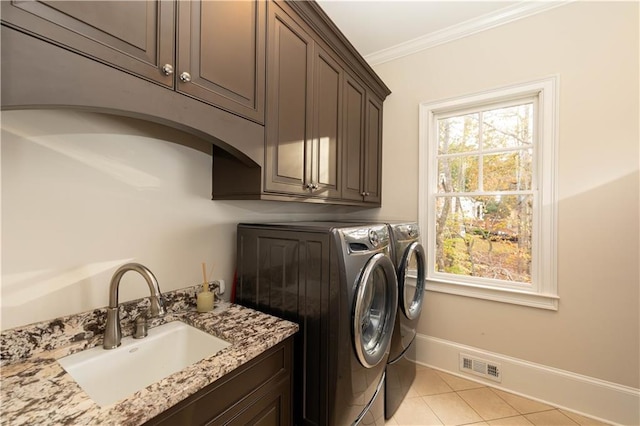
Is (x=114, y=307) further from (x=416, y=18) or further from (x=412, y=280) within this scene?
(x=416, y=18)

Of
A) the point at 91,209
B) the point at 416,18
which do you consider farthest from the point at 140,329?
the point at 416,18

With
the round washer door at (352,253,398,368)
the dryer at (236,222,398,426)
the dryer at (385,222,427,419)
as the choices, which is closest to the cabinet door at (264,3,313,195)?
the dryer at (236,222,398,426)

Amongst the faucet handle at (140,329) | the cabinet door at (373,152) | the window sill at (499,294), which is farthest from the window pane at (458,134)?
the faucet handle at (140,329)

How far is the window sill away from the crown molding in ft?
6.62

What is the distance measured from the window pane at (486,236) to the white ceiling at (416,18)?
4.40 feet

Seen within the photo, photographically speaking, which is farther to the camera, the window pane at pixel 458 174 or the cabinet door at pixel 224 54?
the window pane at pixel 458 174

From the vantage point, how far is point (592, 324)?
70.7 inches

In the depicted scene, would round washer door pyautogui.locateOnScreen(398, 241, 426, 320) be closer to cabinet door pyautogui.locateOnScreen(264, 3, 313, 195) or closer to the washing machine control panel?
the washing machine control panel

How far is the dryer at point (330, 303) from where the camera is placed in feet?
4.02

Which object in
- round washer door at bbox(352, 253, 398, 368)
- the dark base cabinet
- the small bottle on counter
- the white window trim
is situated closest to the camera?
the dark base cabinet

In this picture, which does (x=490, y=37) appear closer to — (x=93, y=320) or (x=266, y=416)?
(x=266, y=416)

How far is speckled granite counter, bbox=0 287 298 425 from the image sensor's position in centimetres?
68

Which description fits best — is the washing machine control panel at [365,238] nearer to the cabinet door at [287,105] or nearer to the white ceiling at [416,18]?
the cabinet door at [287,105]

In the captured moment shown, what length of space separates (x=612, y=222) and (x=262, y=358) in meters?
2.26
